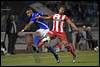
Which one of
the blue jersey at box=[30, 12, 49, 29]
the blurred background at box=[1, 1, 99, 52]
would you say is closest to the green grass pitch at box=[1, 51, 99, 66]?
the blue jersey at box=[30, 12, 49, 29]

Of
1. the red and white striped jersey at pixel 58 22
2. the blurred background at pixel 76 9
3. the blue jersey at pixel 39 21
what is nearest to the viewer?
the red and white striped jersey at pixel 58 22

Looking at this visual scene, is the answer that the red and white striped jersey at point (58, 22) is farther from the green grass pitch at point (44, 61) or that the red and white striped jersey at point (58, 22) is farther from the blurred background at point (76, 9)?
the blurred background at point (76, 9)

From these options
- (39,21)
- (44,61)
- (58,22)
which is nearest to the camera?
(58,22)

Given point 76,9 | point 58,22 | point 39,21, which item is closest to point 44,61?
point 39,21

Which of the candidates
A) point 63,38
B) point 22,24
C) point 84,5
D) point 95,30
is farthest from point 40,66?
point 84,5

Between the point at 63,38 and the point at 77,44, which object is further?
the point at 77,44

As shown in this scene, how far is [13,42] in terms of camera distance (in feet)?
83.3

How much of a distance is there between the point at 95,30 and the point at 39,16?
13326 millimetres

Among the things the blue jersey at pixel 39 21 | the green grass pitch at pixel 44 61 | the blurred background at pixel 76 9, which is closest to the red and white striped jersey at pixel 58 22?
the blue jersey at pixel 39 21

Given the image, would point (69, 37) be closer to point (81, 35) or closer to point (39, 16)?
point (81, 35)

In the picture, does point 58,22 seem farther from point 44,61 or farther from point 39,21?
point 44,61

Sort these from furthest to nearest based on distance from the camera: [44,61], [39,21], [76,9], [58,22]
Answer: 1. [76,9]
2. [44,61]
3. [39,21]
4. [58,22]

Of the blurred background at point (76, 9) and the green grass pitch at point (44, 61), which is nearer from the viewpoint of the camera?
the green grass pitch at point (44, 61)

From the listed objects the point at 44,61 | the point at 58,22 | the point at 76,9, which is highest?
the point at 58,22
